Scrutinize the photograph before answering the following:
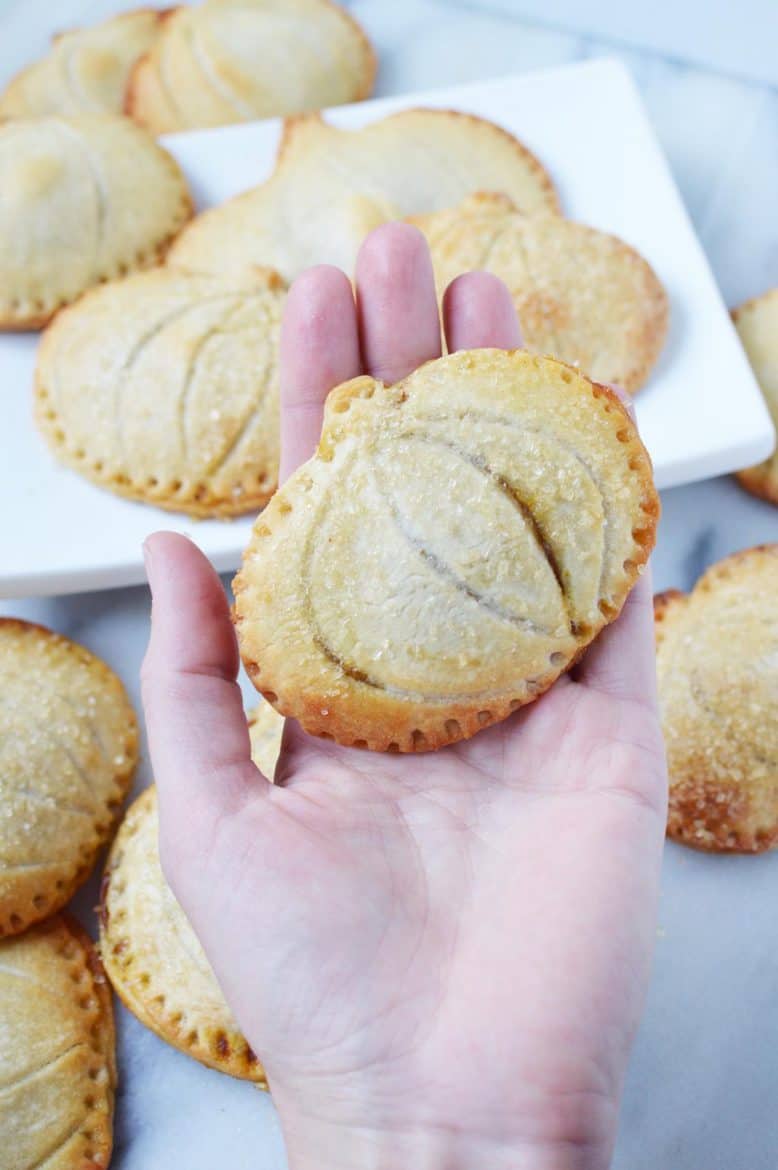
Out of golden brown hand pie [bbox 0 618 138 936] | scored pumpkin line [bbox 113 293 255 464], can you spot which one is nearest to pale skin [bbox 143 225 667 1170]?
golden brown hand pie [bbox 0 618 138 936]

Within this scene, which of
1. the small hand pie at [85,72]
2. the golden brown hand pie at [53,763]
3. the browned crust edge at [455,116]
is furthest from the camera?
the small hand pie at [85,72]

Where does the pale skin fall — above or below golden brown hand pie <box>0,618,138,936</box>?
above

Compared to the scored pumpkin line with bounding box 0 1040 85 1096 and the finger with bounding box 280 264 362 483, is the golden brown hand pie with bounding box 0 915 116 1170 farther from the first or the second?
the finger with bounding box 280 264 362 483

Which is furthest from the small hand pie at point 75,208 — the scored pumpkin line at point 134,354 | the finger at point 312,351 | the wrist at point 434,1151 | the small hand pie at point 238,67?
the wrist at point 434,1151

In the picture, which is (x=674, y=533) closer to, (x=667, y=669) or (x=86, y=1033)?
(x=667, y=669)

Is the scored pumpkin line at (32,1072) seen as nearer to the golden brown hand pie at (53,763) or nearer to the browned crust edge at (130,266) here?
the golden brown hand pie at (53,763)

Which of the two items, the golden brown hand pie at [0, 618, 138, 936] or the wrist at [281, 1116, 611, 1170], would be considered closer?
the wrist at [281, 1116, 611, 1170]
